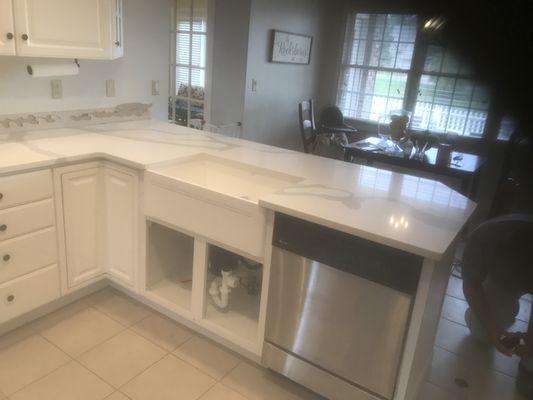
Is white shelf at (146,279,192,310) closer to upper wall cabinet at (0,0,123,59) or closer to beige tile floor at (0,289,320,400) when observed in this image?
beige tile floor at (0,289,320,400)

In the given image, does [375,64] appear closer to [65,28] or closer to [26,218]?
[65,28]

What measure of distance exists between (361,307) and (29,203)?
1469mm

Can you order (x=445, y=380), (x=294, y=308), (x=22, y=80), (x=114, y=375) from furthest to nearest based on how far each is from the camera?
(x=22, y=80), (x=445, y=380), (x=114, y=375), (x=294, y=308)

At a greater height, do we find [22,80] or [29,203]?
[22,80]

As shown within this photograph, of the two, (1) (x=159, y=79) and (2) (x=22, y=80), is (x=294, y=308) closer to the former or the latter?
(2) (x=22, y=80)

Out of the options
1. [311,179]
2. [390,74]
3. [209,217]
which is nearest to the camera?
[209,217]

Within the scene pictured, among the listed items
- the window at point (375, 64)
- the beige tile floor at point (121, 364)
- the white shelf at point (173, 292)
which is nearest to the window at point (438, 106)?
the window at point (375, 64)

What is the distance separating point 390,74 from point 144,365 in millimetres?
4554

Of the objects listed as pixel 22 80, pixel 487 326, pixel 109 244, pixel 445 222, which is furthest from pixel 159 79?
pixel 487 326

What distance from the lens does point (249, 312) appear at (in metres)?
2.05

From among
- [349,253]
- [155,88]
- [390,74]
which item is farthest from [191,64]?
[349,253]

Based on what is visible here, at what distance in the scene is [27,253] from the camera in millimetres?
1933

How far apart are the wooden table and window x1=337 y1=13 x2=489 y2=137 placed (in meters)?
0.89

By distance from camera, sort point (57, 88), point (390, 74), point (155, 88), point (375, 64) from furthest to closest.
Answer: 1. point (375, 64)
2. point (390, 74)
3. point (155, 88)
4. point (57, 88)
